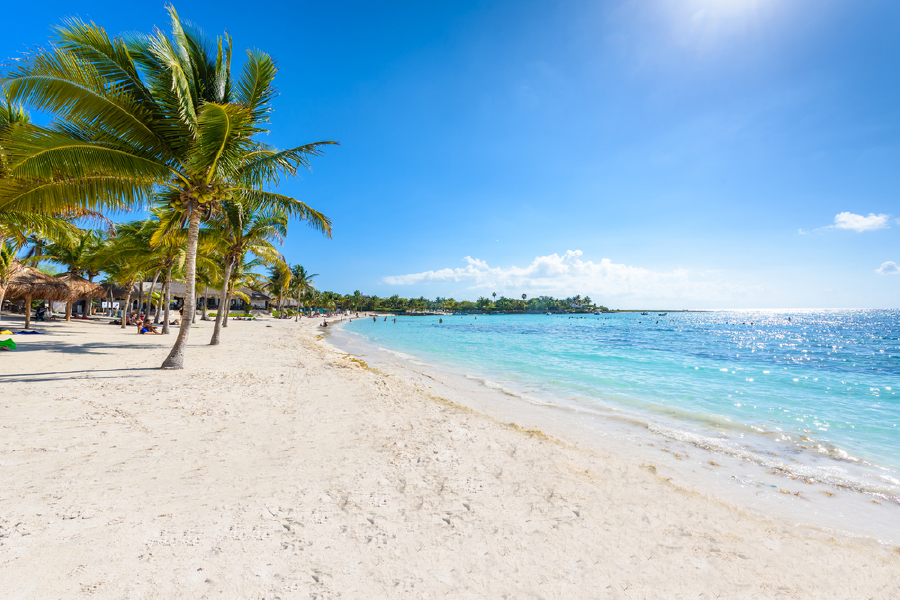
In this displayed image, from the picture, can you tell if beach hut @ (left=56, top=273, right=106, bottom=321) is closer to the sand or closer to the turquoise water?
the sand

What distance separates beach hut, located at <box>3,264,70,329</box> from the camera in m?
17.0

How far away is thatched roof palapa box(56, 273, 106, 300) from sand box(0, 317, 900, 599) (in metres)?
19.9

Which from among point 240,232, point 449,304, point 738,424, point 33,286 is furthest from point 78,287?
point 449,304

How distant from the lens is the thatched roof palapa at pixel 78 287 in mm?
19625

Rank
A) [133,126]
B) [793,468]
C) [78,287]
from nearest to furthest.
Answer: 1. [793,468]
2. [133,126]
3. [78,287]

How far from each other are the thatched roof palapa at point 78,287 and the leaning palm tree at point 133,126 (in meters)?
16.6

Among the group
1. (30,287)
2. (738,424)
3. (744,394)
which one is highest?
(30,287)

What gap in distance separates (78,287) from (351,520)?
26.5 m

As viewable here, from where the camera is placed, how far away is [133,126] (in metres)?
7.73

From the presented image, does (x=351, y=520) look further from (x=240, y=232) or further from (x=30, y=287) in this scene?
(x=30, y=287)

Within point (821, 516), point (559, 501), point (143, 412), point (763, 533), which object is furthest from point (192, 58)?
point (821, 516)

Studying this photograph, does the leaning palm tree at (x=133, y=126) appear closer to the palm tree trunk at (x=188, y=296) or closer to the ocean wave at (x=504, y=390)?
the palm tree trunk at (x=188, y=296)

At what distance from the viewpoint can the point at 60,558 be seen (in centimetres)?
222

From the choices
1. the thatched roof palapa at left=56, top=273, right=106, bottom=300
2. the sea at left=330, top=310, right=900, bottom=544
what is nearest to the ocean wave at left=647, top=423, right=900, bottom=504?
the sea at left=330, top=310, right=900, bottom=544
